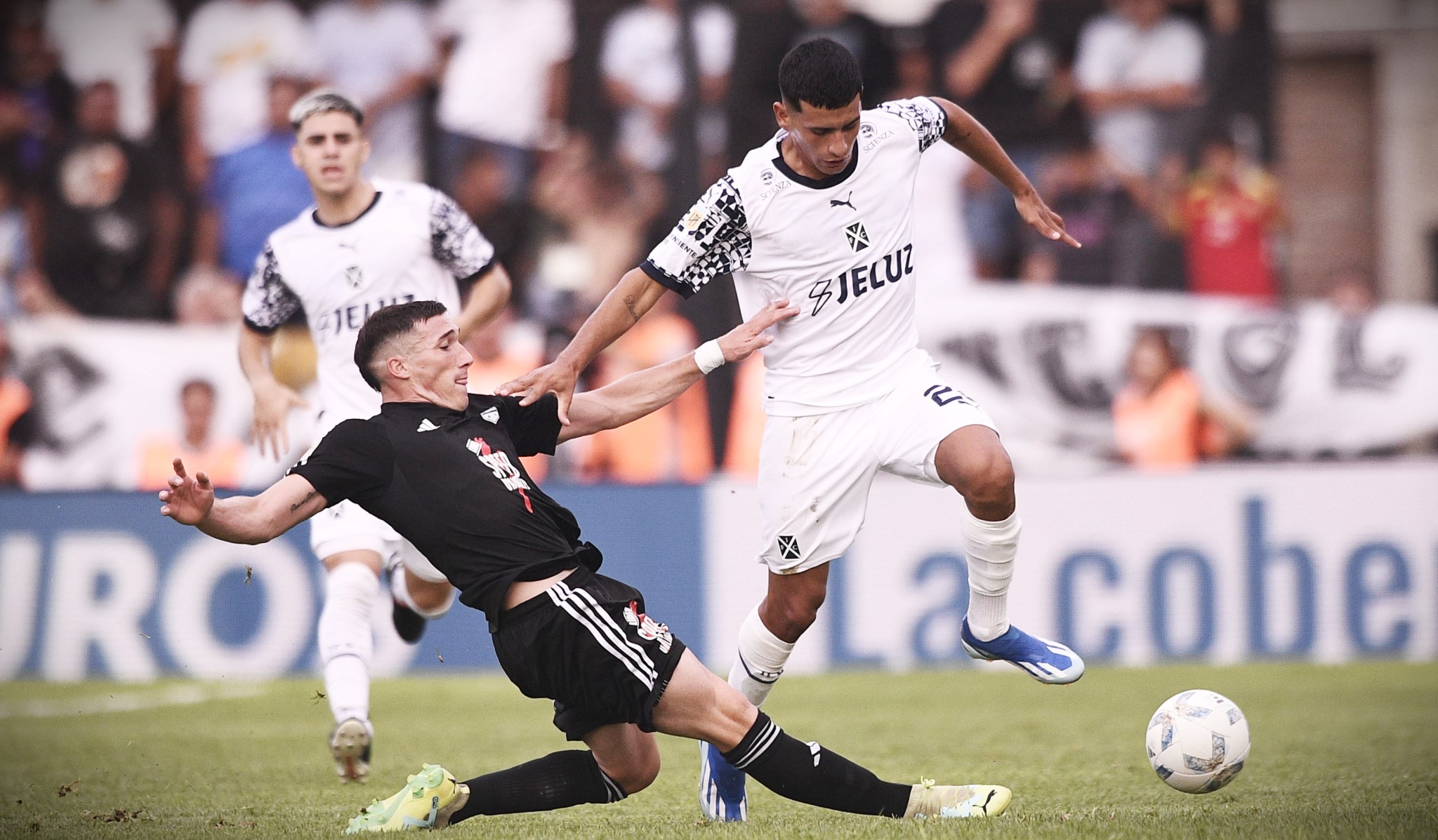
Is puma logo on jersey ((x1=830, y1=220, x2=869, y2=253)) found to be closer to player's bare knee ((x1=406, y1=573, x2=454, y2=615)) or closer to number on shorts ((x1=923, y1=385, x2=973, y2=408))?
number on shorts ((x1=923, y1=385, x2=973, y2=408))

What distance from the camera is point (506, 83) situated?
13672mm

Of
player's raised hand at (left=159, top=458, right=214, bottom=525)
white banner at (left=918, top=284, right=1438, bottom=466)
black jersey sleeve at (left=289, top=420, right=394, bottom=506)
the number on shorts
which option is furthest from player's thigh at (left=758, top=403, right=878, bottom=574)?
white banner at (left=918, top=284, right=1438, bottom=466)

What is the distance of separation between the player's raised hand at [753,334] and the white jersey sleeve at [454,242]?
7.02ft

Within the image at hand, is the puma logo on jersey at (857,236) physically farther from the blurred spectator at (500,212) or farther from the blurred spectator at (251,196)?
the blurred spectator at (251,196)

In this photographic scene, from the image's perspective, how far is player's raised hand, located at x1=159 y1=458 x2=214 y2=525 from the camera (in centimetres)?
464

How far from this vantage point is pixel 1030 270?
519 inches

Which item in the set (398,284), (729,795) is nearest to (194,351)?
(398,284)

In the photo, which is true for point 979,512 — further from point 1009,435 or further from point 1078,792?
point 1009,435

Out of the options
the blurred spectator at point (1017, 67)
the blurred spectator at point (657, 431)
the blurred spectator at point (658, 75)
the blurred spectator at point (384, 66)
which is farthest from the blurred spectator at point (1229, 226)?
the blurred spectator at point (384, 66)

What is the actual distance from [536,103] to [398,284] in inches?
261

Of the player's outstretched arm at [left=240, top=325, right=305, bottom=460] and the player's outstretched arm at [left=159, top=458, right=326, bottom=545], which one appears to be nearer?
the player's outstretched arm at [left=159, top=458, right=326, bottom=545]

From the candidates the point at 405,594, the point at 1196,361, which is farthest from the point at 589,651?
the point at 1196,361

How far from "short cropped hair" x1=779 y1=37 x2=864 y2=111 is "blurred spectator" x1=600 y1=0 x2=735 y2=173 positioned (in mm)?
7715

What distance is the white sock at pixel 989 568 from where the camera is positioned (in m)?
5.99
